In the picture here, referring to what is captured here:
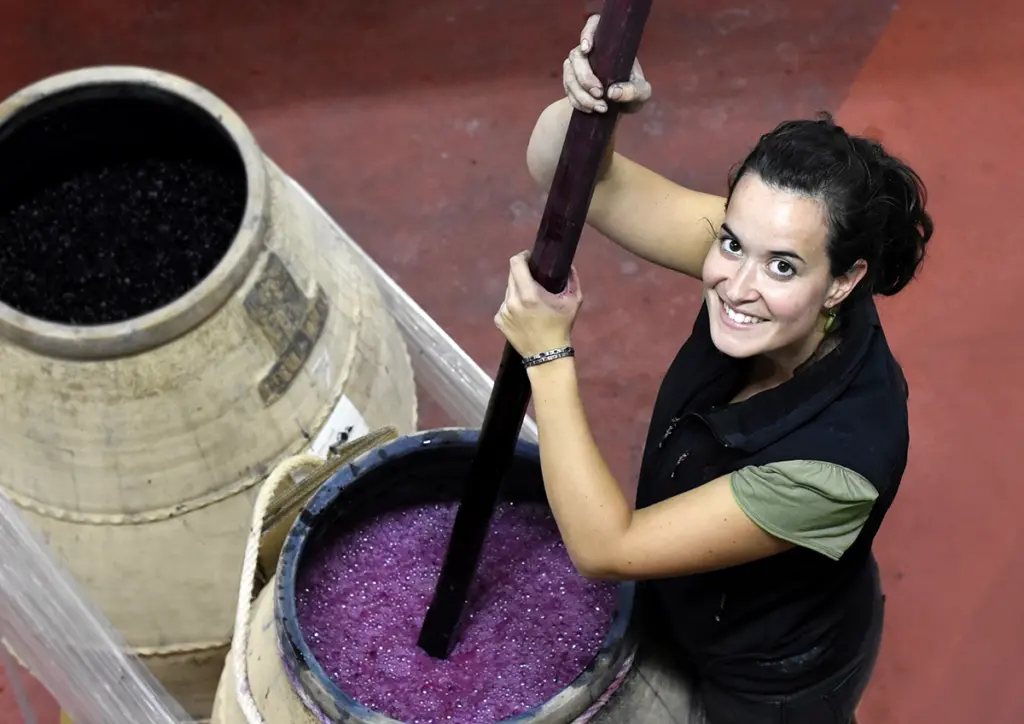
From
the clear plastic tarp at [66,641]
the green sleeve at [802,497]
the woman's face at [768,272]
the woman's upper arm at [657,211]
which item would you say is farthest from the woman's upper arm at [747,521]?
the clear plastic tarp at [66,641]

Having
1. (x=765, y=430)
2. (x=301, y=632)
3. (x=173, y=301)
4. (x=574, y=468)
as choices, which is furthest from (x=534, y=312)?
(x=173, y=301)

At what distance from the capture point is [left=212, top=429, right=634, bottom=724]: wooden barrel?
95 centimetres

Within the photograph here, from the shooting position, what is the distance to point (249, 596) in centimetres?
116

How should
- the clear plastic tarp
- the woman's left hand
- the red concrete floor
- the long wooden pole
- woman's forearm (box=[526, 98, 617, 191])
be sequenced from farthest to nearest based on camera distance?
the red concrete floor < the clear plastic tarp < woman's forearm (box=[526, 98, 617, 191]) < the woman's left hand < the long wooden pole

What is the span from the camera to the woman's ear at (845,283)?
0.99 m

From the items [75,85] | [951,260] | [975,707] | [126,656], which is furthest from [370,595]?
[951,260]

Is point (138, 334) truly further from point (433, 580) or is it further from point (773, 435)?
point (773, 435)

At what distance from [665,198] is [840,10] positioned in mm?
2046

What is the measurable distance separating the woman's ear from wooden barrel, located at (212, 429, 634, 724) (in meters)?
0.33

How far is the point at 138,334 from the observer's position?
1.22 metres

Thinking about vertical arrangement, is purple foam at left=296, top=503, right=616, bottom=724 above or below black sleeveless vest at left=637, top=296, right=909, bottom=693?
below

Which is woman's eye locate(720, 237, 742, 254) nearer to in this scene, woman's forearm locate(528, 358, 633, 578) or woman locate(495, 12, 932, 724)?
woman locate(495, 12, 932, 724)

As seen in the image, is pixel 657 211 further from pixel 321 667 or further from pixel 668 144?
pixel 668 144

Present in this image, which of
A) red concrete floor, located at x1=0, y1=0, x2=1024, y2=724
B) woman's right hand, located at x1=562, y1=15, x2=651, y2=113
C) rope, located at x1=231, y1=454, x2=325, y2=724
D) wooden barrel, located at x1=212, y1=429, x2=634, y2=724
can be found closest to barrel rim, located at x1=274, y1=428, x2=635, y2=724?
wooden barrel, located at x1=212, y1=429, x2=634, y2=724
